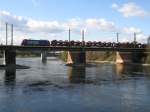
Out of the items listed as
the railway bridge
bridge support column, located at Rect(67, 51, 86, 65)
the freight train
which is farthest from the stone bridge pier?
bridge support column, located at Rect(67, 51, 86, 65)

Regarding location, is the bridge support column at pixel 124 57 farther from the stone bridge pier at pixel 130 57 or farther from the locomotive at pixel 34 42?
the locomotive at pixel 34 42

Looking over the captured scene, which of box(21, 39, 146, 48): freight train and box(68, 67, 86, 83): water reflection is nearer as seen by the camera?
box(68, 67, 86, 83): water reflection

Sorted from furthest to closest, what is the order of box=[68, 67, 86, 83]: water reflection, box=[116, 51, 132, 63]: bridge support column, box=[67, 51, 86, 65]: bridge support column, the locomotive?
box=[116, 51, 132, 63]: bridge support column
box=[67, 51, 86, 65]: bridge support column
the locomotive
box=[68, 67, 86, 83]: water reflection

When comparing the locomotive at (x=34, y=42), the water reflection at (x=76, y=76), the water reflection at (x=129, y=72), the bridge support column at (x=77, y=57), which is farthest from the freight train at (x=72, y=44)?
the water reflection at (x=76, y=76)

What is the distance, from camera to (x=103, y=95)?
1813 inches

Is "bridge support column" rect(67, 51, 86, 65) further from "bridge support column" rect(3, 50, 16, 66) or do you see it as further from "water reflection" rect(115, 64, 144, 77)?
"water reflection" rect(115, 64, 144, 77)

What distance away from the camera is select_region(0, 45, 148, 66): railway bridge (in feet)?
366

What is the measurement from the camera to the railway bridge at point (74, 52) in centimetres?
A: 11156

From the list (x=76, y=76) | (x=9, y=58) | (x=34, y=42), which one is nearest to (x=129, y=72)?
(x=76, y=76)

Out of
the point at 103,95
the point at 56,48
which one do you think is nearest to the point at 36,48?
the point at 56,48

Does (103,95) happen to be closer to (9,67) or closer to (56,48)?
(9,67)

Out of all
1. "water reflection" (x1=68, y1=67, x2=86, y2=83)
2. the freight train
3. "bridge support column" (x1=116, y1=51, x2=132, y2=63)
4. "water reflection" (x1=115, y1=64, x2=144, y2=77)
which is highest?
the freight train

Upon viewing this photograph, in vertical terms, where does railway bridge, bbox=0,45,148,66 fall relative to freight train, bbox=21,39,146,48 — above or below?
below

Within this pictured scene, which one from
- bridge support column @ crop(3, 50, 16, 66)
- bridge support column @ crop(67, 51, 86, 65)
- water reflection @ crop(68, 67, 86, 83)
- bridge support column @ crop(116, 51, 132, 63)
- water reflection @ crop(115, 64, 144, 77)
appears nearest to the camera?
water reflection @ crop(68, 67, 86, 83)
